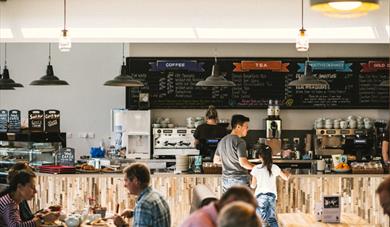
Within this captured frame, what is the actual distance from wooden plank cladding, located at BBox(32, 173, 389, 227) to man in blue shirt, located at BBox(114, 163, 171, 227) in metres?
4.28

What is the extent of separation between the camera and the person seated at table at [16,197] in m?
5.96

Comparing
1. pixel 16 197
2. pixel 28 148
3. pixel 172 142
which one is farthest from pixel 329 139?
pixel 16 197

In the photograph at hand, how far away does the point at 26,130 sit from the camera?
36.2 feet

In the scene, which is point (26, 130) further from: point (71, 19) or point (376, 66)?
point (376, 66)

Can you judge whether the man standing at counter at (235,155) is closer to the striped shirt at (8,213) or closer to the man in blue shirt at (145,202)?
the striped shirt at (8,213)

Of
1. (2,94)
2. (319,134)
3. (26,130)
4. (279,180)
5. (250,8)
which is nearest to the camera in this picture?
(279,180)

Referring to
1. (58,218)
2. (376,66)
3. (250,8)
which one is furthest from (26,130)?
(376,66)

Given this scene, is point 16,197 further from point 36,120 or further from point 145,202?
point 36,120

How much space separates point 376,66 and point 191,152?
350cm

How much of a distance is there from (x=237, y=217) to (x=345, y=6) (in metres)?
1.08

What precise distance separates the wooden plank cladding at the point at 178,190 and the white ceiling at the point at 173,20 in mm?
2088

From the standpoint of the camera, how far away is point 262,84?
12.8m

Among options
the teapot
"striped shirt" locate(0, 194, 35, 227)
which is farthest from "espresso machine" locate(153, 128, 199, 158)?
"striped shirt" locate(0, 194, 35, 227)

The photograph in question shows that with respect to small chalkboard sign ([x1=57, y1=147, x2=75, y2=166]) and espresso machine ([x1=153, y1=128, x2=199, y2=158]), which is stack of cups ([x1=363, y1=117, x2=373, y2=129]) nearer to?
espresso machine ([x1=153, y1=128, x2=199, y2=158])
